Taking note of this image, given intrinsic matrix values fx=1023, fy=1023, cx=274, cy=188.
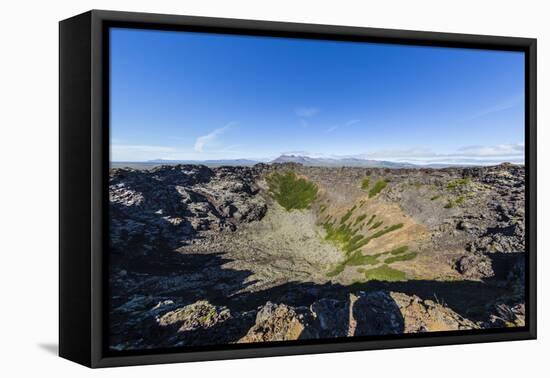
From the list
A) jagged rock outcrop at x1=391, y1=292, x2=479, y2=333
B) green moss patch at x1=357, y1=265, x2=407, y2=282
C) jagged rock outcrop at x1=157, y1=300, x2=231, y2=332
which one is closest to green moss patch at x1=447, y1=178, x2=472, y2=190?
green moss patch at x1=357, y1=265, x2=407, y2=282

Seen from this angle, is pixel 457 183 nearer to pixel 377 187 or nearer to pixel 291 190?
pixel 377 187

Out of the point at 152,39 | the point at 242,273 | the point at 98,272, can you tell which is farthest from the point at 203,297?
the point at 152,39

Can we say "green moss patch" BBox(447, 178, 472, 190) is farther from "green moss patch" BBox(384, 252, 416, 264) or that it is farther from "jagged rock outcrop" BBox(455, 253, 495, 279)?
"green moss patch" BBox(384, 252, 416, 264)

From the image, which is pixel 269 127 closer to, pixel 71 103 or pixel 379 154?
pixel 379 154

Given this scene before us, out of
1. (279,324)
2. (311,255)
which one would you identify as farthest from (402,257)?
(279,324)

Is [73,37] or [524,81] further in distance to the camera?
[524,81]

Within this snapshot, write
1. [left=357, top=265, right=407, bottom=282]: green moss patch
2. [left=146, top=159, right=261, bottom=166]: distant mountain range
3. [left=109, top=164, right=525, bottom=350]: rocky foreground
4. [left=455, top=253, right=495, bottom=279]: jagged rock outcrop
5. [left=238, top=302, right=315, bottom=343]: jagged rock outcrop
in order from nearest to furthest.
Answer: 1. [left=109, top=164, right=525, bottom=350]: rocky foreground
2. [left=146, top=159, right=261, bottom=166]: distant mountain range
3. [left=238, top=302, right=315, bottom=343]: jagged rock outcrop
4. [left=357, top=265, right=407, bottom=282]: green moss patch
5. [left=455, top=253, right=495, bottom=279]: jagged rock outcrop
